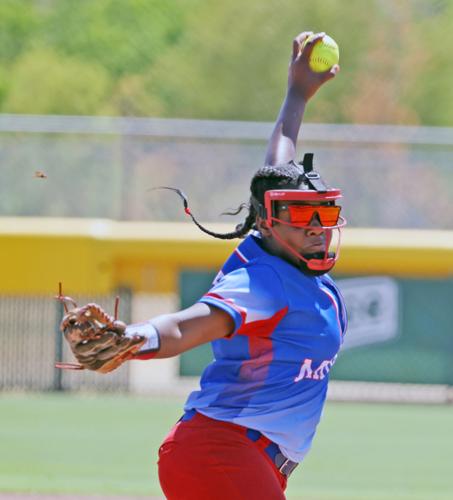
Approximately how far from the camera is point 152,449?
11.0 meters

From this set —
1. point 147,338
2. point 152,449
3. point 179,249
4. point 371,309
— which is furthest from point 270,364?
point 179,249

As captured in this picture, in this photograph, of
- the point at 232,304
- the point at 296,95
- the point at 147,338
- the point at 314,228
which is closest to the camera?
the point at 147,338

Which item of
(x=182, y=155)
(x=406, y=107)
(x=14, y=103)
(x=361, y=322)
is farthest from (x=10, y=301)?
(x=406, y=107)

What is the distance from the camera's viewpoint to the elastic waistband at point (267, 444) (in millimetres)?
4570

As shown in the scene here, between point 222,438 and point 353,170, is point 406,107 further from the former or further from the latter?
point 222,438

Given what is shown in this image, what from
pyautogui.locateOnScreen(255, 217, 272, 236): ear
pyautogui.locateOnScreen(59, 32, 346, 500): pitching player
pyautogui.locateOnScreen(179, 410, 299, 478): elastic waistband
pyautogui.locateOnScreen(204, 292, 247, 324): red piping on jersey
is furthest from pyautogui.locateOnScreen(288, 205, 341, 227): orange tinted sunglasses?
pyautogui.locateOnScreen(179, 410, 299, 478): elastic waistband

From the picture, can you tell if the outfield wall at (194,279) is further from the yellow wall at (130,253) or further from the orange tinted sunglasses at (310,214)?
the orange tinted sunglasses at (310,214)

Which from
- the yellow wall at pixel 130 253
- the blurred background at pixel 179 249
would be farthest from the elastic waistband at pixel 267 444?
the yellow wall at pixel 130 253

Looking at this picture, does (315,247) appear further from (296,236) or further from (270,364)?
(270,364)

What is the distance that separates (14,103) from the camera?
111 feet

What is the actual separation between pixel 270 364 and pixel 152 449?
659 cm

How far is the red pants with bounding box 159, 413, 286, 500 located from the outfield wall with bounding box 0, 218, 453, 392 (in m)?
10.8

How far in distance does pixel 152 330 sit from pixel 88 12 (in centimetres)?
3773

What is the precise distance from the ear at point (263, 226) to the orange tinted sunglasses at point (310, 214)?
0.44ft
